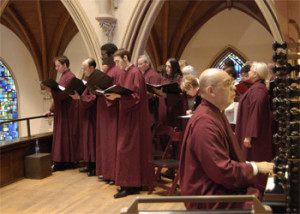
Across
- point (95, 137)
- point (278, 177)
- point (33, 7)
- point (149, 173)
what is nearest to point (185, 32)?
point (33, 7)

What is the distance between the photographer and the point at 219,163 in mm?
2332

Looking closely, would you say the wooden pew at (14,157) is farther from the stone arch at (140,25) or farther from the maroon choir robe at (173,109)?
the stone arch at (140,25)

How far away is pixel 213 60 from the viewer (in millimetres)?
14883

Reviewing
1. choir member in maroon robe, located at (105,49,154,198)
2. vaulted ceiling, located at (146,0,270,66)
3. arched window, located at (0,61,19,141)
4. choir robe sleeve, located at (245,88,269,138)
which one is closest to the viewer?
choir robe sleeve, located at (245,88,269,138)

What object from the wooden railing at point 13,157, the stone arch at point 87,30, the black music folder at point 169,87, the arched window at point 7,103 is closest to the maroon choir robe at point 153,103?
the black music folder at point 169,87

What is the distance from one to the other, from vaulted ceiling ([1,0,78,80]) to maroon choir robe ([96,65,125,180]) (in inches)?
312

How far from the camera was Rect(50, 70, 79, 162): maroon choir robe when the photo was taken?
6.76 m

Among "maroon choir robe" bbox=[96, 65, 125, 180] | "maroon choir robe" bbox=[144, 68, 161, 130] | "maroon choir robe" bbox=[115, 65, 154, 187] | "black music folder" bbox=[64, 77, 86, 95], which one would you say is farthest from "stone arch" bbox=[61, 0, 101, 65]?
"maroon choir robe" bbox=[115, 65, 154, 187]

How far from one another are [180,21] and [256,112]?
10.5 meters

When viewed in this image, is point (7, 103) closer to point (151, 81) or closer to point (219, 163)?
point (151, 81)

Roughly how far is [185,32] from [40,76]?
5671mm

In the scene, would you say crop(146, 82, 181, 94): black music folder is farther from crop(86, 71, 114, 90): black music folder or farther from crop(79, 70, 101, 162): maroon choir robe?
crop(79, 70, 101, 162): maroon choir robe

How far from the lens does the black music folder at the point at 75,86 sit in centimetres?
594

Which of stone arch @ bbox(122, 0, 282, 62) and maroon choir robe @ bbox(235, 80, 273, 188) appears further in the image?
stone arch @ bbox(122, 0, 282, 62)
